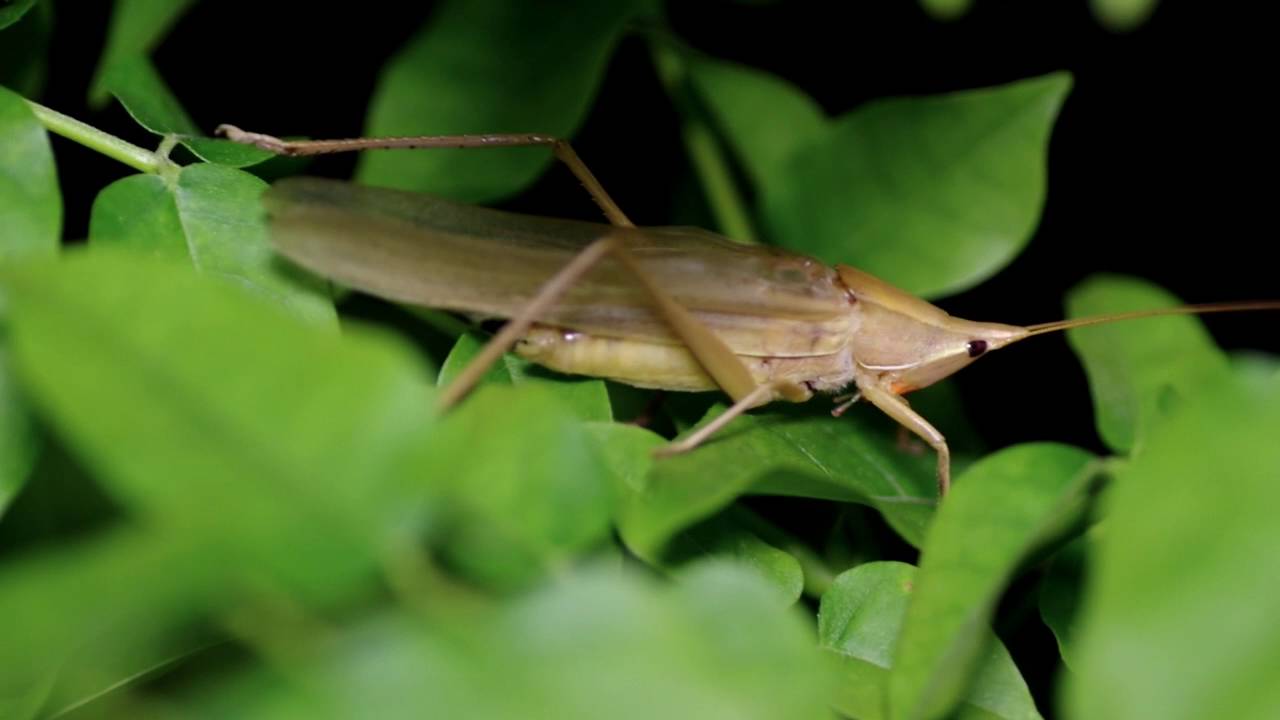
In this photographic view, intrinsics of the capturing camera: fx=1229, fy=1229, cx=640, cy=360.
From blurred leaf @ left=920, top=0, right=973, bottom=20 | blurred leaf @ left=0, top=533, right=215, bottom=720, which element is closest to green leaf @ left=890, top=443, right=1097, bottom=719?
blurred leaf @ left=0, top=533, right=215, bottom=720

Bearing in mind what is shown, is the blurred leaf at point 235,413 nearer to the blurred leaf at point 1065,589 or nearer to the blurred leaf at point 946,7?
the blurred leaf at point 1065,589

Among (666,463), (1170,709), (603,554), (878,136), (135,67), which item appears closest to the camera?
(1170,709)

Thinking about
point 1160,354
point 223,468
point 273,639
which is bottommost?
point 1160,354

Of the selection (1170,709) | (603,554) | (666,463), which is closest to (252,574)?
(603,554)

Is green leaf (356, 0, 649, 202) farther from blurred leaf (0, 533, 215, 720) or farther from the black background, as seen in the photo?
blurred leaf (0, 533, 215, 720)

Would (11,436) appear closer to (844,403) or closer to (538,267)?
(538,267)

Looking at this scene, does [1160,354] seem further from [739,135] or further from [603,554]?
[603,554]
